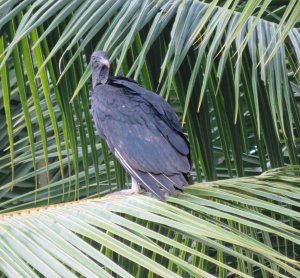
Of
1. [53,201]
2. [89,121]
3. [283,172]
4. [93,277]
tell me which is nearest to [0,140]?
[53,201]

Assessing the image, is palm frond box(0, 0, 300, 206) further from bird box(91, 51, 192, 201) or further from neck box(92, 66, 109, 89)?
neck box(92, 66, 109, 89)

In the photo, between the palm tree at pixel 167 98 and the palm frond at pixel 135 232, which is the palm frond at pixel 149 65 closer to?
the palm tree at pixel 167 98

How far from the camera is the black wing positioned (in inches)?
127

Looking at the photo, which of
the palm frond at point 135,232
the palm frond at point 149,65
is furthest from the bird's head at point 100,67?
the palm frond at point 135,232

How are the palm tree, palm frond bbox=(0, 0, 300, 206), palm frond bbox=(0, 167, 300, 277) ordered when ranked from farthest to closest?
palm frond bbox=(0, 0, 300, 206), the palm tree, palm frond bbox=(0, 167, 300, 277)

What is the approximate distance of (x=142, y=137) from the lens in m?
3.58

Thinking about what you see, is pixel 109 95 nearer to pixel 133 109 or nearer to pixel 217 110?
pixel 133 109

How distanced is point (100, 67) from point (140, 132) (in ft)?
1.30

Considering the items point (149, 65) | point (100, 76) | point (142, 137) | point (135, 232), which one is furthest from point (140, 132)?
point (135, 232)

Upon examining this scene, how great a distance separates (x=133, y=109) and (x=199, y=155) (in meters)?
0.45

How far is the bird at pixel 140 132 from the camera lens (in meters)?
3.24

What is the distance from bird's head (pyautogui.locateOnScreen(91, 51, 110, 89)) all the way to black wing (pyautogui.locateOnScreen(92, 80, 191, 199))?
6 centimetres

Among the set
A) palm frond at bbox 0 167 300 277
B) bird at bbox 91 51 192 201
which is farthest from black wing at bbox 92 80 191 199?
palm frond at bbox 0 167 300 277

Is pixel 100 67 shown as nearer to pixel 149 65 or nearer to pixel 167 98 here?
pixel 149 65
